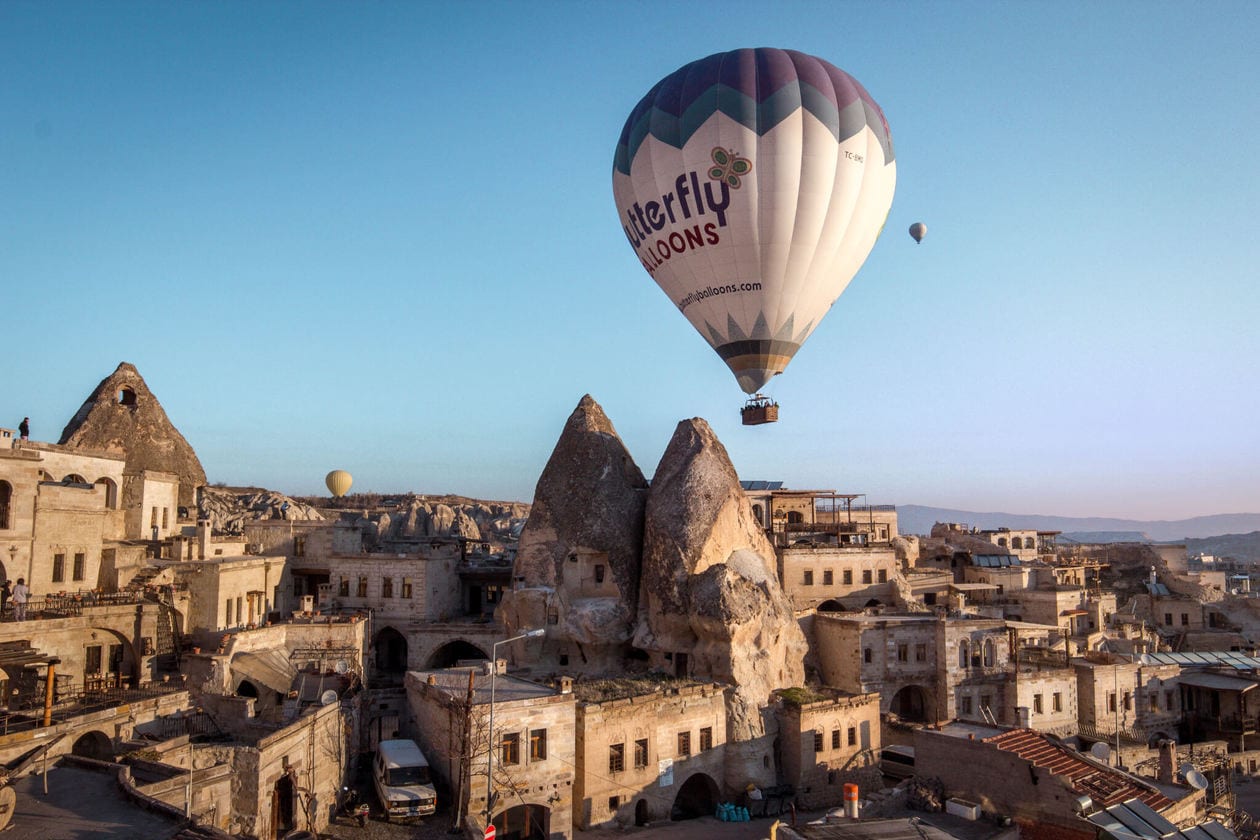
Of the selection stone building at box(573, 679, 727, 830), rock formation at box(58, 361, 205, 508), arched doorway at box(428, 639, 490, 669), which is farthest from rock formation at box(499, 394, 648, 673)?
rock formation at box(58, 361, 205, 508)

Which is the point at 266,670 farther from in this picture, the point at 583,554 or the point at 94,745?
the point at 583,554

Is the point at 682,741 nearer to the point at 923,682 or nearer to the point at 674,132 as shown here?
the point at 923,682

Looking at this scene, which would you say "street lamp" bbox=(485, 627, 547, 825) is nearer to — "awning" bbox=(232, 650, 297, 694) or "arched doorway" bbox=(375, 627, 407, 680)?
"awning" bbox=(232, 650, 297, 694)

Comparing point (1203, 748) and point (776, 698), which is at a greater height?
point (776, 698)

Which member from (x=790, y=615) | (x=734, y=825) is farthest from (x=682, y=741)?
(x=790, y=615)

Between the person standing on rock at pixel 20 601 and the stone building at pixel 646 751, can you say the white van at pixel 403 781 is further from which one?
the person standing on rock at pixel 20 601
